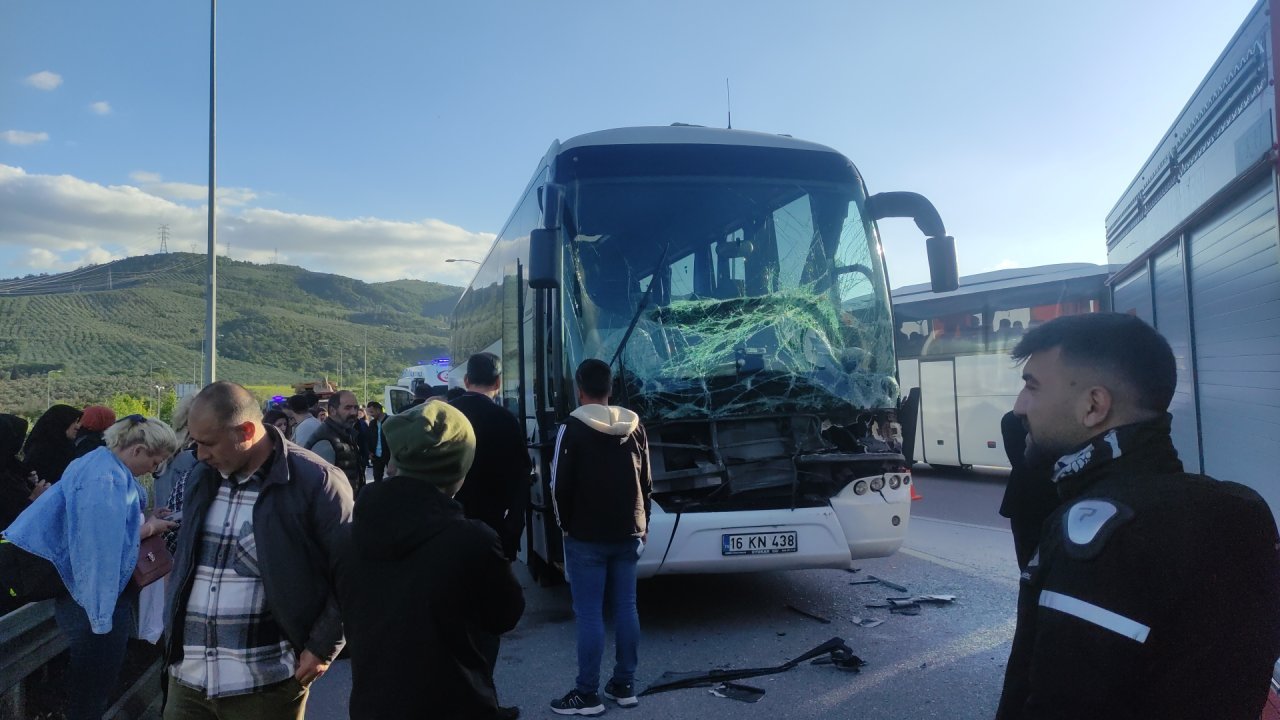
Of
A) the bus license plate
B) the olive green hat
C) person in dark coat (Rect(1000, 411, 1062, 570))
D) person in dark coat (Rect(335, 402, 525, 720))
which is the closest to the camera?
person in dark coat (Rect(335, 402, 525, 720))

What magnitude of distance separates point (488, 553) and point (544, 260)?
4045mm

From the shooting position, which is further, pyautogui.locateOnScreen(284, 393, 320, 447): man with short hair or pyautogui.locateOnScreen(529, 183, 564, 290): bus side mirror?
pyautogui.locateOnScreen(284, 393, 320, 447): man with short hair

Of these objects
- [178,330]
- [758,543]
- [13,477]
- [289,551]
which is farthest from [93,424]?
[178,330]

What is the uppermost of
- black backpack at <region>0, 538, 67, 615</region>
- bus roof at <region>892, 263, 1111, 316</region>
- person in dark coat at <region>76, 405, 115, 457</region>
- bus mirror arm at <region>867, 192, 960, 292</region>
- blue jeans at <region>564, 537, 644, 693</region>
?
bus roof at <region>892, 263, 1111, 316</region>

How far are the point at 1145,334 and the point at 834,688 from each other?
391 centimetres

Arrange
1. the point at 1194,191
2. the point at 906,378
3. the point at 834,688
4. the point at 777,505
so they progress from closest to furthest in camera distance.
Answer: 1. the point at 834,688
2. the point at 1194,191
3. the point at 777,505
4. the point at 906,378

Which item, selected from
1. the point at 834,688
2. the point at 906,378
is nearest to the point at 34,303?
the point at 906,378

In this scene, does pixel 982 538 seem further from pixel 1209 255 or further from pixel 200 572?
pixel 200 572

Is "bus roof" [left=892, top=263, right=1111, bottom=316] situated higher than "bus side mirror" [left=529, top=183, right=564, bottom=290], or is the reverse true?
"bus roof" [left=892, top=263, right=1111, bottom=316]

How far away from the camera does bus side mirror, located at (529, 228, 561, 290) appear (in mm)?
6219

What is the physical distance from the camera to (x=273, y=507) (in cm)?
289

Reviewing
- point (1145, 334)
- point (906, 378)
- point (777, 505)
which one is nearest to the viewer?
point (1145, 334)

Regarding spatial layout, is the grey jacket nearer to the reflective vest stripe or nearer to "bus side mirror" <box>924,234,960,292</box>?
the reflective vest stripe

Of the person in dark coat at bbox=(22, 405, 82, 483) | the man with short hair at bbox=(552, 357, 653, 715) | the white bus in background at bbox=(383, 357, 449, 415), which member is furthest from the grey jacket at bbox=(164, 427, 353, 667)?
the white bus in background at bbox=(383, 357, 449, 415)
